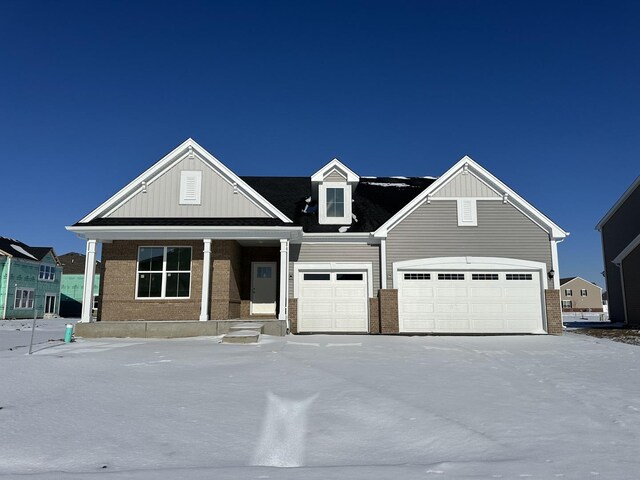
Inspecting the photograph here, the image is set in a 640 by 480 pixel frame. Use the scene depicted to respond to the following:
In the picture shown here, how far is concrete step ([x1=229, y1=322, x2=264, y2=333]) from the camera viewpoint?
1364 cm

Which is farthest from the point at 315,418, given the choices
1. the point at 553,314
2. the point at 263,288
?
the point at 553,314

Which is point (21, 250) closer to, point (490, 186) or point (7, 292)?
point (7, 292)

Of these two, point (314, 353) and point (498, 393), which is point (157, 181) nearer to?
point (314, 353)

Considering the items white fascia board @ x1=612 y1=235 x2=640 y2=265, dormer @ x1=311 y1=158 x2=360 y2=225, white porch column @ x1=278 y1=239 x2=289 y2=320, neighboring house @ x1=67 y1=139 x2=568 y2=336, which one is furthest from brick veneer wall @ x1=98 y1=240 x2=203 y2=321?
white fascia board @ x1=612 y1=235 x2=640 y2=265

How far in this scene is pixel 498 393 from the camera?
6.20 metres

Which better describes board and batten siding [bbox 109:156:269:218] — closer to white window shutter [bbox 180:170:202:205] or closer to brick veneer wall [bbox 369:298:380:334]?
white window shutter [bbox 180:170:202:205]

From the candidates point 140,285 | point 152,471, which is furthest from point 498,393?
point 140,285

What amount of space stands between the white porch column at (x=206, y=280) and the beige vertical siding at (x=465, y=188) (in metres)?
8.68

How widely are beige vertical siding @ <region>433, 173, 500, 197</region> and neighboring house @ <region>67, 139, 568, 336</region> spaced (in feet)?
0.14

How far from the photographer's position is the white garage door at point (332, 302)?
16562mm

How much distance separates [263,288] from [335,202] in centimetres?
451

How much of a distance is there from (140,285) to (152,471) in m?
12.8

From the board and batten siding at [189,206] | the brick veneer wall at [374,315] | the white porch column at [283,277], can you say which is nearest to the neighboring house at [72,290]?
the board and batten siding at [189,206]

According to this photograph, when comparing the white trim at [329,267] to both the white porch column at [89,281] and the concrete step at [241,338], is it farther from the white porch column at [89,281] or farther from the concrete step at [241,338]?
the white porch column at [89,281]
